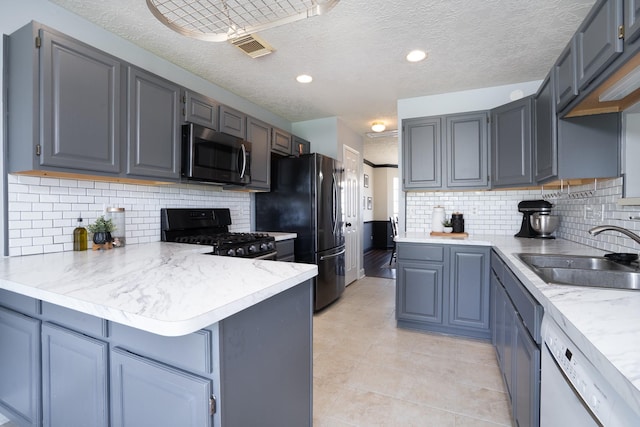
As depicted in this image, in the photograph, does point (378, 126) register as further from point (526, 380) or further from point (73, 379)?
point (73, 379)

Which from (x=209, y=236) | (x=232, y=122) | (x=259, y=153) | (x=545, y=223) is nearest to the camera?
(x=545, y=223)

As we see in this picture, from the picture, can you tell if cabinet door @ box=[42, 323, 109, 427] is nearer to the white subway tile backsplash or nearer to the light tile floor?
the white subway tile backsplash

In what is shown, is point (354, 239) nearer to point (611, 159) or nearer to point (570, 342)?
point (611, 159)

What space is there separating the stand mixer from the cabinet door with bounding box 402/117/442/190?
82cm

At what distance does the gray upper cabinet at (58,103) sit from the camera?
5.30ft

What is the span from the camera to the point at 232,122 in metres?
2.92

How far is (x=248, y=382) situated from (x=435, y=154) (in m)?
2.93

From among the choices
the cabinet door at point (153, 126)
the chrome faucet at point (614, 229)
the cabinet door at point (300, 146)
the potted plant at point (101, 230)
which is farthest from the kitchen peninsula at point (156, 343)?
the cabinet door at point (300, 146)

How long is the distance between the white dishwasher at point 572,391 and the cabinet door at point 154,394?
959mm

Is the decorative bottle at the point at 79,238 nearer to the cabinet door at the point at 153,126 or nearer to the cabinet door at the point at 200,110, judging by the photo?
the cabinet door at the point at 153,126

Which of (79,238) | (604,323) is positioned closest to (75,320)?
(79,238)

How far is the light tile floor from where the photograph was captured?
5.73ft

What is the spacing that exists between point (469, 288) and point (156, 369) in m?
2.60

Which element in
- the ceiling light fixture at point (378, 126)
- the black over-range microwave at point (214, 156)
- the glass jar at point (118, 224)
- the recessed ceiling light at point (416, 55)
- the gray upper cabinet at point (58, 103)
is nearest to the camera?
the gray upper cabinet at point (58, 103)
